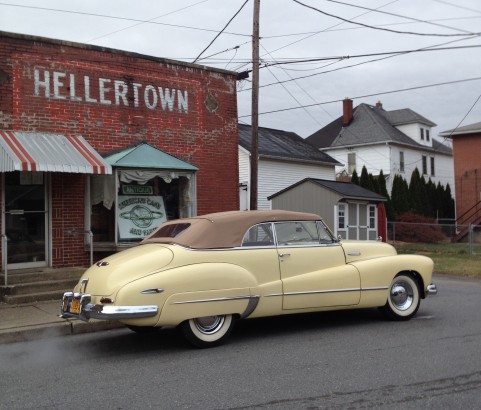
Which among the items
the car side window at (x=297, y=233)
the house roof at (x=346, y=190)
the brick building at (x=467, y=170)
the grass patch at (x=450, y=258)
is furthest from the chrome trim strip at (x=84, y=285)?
the brick building at (x=467, y=170)

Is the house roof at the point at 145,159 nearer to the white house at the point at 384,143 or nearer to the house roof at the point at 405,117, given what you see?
the white house at the point at 384,143

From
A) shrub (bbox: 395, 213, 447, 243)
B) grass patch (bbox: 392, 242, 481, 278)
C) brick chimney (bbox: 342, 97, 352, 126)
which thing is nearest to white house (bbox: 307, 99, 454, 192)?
brick chimney (bbox: 342, 97, 352, 126)

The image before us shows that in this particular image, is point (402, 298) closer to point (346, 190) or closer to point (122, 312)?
point (122, 312)

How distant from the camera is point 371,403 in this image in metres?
4.61

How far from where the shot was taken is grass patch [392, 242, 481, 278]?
52.3 feet

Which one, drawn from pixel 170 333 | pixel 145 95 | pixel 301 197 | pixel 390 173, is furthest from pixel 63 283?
pixel 390 173

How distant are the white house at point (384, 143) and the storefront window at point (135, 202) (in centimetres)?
2912

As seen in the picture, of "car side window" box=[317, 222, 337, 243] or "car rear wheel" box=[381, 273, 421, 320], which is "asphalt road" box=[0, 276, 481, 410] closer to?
"car rear wheel" box=[381, 273, 421, 320]

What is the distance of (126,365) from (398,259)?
4.04 meters

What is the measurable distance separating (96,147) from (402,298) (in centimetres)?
675

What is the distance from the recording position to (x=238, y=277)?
673 centimetres

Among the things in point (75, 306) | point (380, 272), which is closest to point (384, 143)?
point (380, 272)

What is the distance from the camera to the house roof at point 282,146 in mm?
28812

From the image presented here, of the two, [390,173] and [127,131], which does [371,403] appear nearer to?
[127,131]
